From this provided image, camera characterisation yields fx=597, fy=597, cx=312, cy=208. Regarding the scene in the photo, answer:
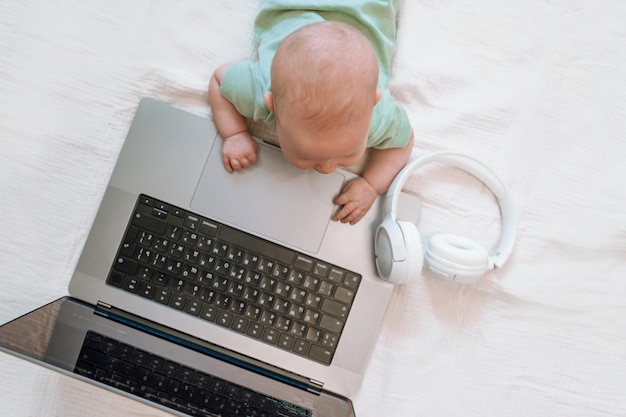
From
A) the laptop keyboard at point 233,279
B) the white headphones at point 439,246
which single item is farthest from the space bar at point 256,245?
the white headphones at point 439,246

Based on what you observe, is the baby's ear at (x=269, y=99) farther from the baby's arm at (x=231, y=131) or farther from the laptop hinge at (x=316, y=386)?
the laptop hinge at (x=316, y=386)

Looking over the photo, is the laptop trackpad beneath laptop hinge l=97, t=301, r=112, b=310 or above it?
above

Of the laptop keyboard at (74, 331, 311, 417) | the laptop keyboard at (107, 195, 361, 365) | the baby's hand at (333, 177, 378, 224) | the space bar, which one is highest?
the baby's hand at (333, 177, 378, 224)

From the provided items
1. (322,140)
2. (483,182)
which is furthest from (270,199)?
(483,182)

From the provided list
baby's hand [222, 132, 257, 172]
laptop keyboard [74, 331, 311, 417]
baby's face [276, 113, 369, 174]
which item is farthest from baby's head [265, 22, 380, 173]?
laptop keyboard [74, 331, 311, 417]

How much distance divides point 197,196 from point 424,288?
13.4 inches

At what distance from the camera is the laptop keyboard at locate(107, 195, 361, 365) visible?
77 centimetres

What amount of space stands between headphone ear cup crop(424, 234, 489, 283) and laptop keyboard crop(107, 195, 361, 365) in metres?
0.12

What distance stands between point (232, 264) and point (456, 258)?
29 cm

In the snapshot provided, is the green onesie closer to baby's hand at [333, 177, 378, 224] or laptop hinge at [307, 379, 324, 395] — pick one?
baby's hand at [333, 177, 378, 224]

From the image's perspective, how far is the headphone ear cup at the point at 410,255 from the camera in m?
0.74

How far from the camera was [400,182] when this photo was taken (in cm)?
78

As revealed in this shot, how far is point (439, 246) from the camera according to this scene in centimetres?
78

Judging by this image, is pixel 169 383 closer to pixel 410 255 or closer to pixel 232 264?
pixel 232 264
